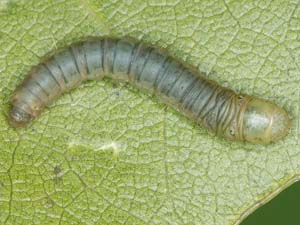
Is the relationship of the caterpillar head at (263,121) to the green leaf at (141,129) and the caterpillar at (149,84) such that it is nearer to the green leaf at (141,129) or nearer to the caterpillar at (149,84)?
the caterpillar at (149,84)

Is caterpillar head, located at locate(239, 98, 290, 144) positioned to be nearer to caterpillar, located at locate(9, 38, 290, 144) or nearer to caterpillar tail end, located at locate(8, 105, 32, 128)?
caterpillar, located at locate(9, 38, 290, 144)

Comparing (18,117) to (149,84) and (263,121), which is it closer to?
(149,84)

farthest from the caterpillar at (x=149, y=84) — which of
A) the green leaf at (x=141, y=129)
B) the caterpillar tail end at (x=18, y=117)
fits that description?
the green leaf at (x=141, y=129)

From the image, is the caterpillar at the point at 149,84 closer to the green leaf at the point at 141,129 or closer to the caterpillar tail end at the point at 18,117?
the caterpillar tail end at the point at 18,117

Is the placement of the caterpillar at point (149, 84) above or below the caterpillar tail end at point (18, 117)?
above

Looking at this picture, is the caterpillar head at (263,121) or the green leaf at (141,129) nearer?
the caterpillar head at (263,121)

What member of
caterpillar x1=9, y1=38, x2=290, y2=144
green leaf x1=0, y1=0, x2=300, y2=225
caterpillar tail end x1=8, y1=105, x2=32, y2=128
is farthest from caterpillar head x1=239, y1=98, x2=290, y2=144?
caterpillar tail end x1=8, y1=105, x2=32, y2=128

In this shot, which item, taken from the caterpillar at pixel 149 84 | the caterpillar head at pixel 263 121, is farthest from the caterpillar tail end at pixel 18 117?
the caterpillar head at pixel 263 121
